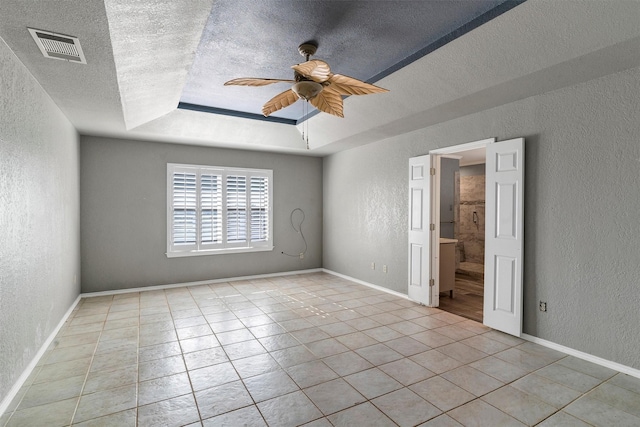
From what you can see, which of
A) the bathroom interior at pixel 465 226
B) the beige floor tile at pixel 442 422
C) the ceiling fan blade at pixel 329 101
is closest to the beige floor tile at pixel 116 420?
the beige floor tile at pixel 442 422

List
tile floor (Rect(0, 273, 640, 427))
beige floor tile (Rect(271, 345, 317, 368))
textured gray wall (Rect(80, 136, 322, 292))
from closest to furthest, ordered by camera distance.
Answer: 1. tile floor (Rect(0, 273, 640, 427))
2. beige floor tile (Rect(271, 345, 317, 368))
3. textured gray wall (Rect(80, 136, 322, 292))

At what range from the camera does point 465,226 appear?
27.4 ft

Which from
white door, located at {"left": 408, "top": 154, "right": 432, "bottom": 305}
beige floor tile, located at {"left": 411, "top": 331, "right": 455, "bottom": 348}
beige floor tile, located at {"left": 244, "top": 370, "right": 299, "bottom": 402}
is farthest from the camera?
white door, located at {"left": 408, "top": 154, "right": 432, "bottom": 305}

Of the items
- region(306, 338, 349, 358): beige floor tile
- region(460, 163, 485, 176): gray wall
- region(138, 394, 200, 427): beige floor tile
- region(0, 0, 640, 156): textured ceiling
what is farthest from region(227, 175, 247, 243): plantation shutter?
region(460, 163, 485, 176): gray wall

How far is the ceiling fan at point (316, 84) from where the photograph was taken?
255cm

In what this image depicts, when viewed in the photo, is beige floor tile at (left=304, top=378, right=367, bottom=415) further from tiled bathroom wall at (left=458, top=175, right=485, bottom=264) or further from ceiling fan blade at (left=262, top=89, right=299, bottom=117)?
tiled bathroom wall at (left=458, top=175, right=485, bottom=264)

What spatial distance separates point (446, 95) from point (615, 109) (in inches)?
54.5

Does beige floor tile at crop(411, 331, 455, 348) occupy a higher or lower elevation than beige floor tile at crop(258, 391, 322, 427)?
higher

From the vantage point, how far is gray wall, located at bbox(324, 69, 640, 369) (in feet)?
9.02

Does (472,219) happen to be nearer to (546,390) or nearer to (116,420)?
(546,390)

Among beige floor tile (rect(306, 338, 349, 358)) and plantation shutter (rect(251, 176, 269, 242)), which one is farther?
plantation shutter (rect(251, 176, 269, 242))

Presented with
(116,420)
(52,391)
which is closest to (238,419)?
(116,420)

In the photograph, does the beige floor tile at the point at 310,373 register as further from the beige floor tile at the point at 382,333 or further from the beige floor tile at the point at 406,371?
the beige floor tile at the point at 382,333

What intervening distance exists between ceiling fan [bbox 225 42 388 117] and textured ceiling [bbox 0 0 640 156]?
0.43 metres
